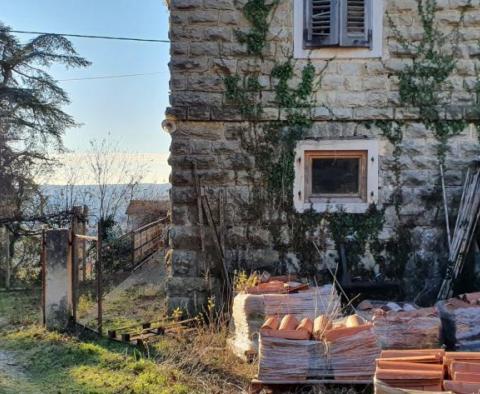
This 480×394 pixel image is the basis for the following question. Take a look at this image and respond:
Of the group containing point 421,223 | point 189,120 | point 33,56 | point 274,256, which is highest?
point 33,56

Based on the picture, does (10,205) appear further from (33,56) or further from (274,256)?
(274,256)

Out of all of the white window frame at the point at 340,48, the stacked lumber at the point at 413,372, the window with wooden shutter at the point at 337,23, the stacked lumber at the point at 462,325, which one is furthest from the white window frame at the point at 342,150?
the stacked lumber at the point at 413,372

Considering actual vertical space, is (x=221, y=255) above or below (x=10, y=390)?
above

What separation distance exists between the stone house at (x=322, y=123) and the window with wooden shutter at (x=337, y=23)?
0.04ft

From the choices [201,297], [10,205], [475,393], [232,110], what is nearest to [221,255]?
[201,297]

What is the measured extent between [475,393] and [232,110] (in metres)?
4.53

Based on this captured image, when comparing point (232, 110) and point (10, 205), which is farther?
point (10, 205)

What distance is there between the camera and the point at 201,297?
272 inches

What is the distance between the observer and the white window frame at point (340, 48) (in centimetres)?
680

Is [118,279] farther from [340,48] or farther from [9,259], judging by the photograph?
[340,48]

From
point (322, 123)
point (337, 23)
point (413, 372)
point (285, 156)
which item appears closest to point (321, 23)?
point (337, 23)

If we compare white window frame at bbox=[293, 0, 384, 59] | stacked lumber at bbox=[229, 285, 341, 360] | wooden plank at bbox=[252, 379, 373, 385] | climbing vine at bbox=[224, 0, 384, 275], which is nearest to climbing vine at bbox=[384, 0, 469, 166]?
white window frame at bbox=[293, 0, 384, 59]

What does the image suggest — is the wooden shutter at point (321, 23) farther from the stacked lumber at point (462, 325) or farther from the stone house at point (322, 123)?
the stacked lumber at point (462, 325)

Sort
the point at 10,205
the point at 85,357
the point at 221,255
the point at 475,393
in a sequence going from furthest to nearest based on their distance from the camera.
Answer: the point at 10,205 → the point at 221,255 → the point at 85,357 → the point at 475,393
